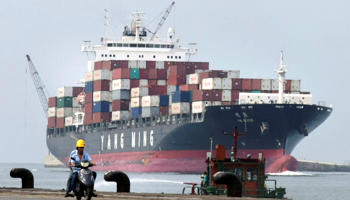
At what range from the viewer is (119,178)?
22.0 metres

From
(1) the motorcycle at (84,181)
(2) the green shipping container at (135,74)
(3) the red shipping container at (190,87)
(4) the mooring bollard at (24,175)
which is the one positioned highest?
(2) the green shipping container at (135,74)

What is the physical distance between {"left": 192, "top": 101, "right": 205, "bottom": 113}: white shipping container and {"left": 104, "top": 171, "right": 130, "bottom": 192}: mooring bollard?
158 feet

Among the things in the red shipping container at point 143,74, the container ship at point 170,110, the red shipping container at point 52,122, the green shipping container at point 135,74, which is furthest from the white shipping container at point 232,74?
the red shipping container at point 52,122

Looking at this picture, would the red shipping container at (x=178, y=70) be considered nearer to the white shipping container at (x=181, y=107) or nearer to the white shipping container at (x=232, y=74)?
the white shipping container at (x=181, y=107)

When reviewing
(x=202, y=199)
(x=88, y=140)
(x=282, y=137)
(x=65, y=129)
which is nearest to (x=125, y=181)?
(x=202, y=199)

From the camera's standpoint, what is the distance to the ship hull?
68.3 metres

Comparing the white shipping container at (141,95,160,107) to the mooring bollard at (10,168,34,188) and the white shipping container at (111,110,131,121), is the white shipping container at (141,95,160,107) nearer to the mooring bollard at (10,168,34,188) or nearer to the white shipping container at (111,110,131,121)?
the white shipping container at (111,110,131,121)

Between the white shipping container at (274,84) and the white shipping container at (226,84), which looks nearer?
the white shipping container at (226,84)

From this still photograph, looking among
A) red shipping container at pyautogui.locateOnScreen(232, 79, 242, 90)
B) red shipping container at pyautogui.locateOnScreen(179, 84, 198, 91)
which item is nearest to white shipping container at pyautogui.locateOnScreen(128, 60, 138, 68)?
red shipping container at pyautogui.locateOnScreen(179, 84, 198, 91)

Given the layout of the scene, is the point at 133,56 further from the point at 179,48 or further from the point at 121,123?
the point at 121,123

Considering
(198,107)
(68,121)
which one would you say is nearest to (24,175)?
(198,107)

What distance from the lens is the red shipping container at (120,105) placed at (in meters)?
82.3

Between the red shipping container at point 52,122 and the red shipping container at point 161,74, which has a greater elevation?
the red shipping container at point 161,74

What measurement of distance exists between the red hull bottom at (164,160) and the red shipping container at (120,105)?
196 inches
